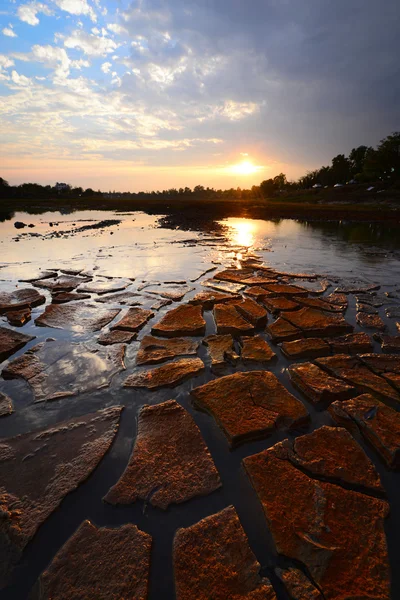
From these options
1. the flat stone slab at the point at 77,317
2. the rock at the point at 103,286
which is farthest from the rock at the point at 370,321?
the rock at the point at 103,286

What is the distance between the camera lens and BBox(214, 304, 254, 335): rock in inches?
149

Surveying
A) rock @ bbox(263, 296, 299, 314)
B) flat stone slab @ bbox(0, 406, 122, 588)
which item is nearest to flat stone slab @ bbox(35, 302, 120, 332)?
flat stone slab @ bbox(0, 406, 122, 588)

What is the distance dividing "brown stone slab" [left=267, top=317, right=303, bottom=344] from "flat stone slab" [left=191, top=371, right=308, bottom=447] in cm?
90

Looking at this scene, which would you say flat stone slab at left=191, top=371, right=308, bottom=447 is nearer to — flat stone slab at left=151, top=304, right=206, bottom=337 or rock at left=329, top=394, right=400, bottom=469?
rock at left=329, top=394, right=400, bottom=469

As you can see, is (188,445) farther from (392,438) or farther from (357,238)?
(357,238)

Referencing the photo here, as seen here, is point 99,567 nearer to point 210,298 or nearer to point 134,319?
point 134,319

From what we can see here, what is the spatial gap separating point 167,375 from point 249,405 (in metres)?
0.86

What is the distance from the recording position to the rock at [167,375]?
8.94ft

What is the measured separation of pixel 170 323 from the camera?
3926 millimetres

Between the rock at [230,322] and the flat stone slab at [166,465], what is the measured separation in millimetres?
1608

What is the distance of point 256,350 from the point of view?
3.27 metres

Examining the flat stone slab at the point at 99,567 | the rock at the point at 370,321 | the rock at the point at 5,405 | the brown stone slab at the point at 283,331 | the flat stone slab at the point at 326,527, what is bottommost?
the flat stone slab at the point at 99,567

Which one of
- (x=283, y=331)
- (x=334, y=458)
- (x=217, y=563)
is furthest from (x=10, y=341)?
(x=334, y=458)

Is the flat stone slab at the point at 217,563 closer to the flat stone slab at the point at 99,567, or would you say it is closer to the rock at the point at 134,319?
the flat stone slab at the point at 99,567
